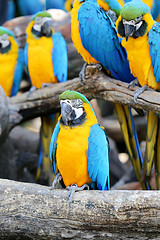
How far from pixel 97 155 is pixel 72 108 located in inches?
11.7

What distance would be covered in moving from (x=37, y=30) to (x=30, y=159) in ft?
4.92

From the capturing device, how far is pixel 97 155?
6.72 ft

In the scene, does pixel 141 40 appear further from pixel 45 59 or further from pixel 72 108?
pixel 45 59

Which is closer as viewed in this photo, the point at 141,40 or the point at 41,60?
the point at 141,40

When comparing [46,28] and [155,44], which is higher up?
[155,44]

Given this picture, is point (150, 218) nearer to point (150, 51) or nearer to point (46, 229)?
point (46, 229)

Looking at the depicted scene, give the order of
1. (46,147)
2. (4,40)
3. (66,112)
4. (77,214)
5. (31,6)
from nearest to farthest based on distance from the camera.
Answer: (77,214) < (66,112) < (46,147) < (4,40) < (31,6)

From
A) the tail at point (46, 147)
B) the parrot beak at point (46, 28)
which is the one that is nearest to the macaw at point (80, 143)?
the tail at point (46, 147)

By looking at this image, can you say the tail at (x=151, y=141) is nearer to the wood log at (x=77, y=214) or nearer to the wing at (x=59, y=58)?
the wood log at (x=77, y=214)

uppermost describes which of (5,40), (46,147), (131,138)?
(5,40)

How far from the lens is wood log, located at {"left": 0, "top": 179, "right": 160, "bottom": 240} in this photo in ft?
5.88

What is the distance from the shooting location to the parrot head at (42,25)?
11.2ft

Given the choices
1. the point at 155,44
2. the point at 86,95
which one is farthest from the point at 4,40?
the point at 155,44

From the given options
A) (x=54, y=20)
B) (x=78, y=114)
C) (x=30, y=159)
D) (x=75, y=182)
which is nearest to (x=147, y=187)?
(x=75, y=182)
